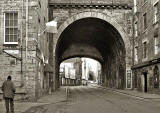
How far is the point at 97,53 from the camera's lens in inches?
2456

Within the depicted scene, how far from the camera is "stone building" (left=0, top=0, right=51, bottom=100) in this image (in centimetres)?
1994

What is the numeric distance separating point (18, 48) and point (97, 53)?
42908 millimetres

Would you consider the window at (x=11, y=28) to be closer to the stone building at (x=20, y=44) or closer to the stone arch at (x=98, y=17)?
the stone building at (x=20, y=44)

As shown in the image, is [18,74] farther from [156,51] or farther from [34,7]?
[156,51]

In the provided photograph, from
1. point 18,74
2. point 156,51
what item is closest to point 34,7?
point 18,74

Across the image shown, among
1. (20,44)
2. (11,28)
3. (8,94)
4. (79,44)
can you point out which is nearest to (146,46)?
(20,44)

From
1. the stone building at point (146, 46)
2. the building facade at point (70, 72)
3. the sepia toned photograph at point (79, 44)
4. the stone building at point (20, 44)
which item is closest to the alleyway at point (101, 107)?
the sepia toned photograph at point (79, 44)

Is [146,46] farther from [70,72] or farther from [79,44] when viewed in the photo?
[70,72]

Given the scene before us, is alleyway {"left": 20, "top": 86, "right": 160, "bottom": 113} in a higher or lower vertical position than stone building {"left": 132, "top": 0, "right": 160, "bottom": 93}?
lower

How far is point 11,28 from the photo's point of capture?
66.8 feet

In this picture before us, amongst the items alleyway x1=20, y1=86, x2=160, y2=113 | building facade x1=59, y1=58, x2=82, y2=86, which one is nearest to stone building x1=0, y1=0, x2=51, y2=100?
alleyway x1=20, y1=86, x2=160, y2=113

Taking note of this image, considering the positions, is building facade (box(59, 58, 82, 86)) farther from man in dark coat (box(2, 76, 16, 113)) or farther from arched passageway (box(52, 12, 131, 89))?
man in dark coat (box(2, 76, 16, 113))

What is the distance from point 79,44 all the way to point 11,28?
37.2 meters

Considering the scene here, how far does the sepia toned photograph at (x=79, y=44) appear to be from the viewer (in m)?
19.8
